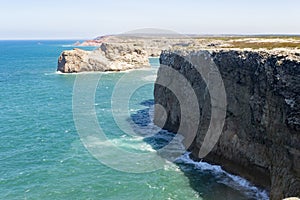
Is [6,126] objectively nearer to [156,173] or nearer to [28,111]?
[28,111]

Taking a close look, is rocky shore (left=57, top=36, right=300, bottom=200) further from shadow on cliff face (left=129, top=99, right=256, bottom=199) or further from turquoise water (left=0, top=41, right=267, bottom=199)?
turquoise water (left=0, top=41, right=267, bottom=199)

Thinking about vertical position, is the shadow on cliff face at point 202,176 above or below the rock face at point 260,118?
below

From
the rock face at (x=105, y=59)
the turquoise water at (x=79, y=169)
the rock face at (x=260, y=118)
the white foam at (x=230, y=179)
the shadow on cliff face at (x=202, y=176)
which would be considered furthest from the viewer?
the rock face at (x=105, y=59)

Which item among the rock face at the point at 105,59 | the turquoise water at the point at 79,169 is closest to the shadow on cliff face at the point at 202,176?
the turquoise water at the point at 79,169

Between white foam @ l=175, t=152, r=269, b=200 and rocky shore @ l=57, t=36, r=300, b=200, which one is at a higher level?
rocky shore @ l=57, t=36, r=300, b=200

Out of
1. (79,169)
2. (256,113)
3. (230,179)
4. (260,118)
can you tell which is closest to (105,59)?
(79,169)

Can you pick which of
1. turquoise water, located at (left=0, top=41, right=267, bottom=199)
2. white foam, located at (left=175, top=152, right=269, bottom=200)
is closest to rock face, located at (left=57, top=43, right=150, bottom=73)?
turquoise water, located at (left=0, top=41, right=267, bottom=199)

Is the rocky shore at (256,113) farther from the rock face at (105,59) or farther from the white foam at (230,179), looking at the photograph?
the rock face at (105,59)
